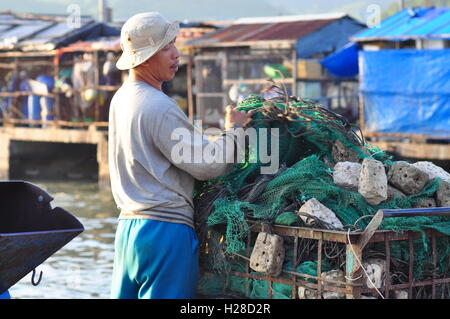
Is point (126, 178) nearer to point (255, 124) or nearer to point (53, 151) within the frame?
point (255, 124)

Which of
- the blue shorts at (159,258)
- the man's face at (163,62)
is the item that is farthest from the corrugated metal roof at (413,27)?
the blue shorts at (159,258)

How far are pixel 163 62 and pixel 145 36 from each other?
0.43ft

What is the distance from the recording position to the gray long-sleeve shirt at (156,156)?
11.8 ft

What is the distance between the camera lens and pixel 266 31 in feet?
66.1

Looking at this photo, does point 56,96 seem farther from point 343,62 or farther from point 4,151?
point 343,62

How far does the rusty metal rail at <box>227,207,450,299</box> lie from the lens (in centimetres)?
346

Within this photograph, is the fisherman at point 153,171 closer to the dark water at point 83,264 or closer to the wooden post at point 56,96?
the dark water at point 83,264

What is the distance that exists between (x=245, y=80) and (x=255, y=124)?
1541 cm

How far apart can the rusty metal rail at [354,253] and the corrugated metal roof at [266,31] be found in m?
15.5

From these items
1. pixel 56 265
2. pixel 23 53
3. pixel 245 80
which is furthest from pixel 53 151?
pixel 56 265

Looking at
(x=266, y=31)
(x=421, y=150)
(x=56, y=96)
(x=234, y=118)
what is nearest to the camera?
(x=234, y=118)

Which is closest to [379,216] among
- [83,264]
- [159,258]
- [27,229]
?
[159,258]

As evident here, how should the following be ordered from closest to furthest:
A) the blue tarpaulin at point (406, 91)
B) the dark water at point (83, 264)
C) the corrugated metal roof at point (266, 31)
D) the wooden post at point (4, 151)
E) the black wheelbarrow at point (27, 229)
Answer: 1. the black wheelbarrow at point (27, 229)
2. the dark water at point (83, 264)
3. the blue tarpaulin at point (406, 91)
4. the corrugated metal roof at point (266, 31)
5. the wooden post at point (4, 151)

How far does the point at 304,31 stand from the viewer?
774 inches
